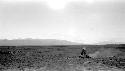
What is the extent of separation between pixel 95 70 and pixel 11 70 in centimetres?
915

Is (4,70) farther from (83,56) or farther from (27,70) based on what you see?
(83,56)

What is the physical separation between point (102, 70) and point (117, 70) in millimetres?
1581

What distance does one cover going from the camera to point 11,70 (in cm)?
1828

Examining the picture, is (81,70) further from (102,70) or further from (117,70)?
(117,70)

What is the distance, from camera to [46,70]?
18.3m

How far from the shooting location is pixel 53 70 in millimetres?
18281

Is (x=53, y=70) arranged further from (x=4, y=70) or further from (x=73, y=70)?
(x=4, y=70)

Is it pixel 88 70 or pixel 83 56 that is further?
pixel 83 56

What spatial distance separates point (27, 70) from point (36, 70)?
0.97 metres

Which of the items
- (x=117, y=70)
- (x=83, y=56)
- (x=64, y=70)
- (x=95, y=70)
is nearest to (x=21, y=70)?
(x=64, y=70)

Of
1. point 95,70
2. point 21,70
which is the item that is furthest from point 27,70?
point 95,70

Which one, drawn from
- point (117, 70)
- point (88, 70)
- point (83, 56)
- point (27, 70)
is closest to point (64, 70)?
point (88, 70)

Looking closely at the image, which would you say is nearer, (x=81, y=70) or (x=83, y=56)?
(x=81, y=70)

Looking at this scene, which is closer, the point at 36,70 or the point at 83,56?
the point at 36,70
